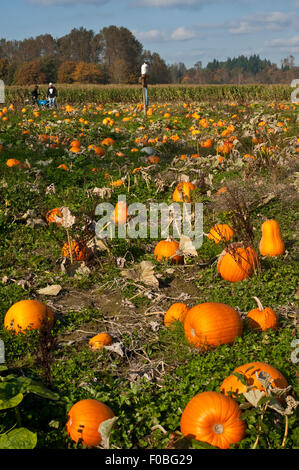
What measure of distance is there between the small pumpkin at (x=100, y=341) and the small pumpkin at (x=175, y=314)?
60 centimetres

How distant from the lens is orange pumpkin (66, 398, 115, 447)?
3.00m

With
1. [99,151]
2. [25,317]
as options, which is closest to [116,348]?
[25,317]

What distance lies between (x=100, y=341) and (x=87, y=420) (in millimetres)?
1100

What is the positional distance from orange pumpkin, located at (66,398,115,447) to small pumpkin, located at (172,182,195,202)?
4.84 meters

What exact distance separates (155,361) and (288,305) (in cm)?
152

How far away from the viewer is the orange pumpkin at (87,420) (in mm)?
2998

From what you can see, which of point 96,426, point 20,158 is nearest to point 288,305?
point 96,426

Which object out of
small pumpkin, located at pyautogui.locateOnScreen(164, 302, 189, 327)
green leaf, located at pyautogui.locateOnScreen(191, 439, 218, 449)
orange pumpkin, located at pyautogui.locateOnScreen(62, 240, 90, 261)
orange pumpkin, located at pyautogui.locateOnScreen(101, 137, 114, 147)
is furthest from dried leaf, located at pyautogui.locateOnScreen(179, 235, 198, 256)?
orange pumpkin, located at pyautogui.locateOnScreen(101, 137, 114, 147)

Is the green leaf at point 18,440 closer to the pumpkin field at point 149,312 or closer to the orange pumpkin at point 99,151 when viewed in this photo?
the pumpkin field at point 149,312

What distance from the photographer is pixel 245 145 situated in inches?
421

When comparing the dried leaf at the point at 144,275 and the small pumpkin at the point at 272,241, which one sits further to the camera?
the small pumpkin at the point at 272,241

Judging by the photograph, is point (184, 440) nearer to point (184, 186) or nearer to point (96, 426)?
point (96, 426)

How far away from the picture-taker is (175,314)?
434 cm

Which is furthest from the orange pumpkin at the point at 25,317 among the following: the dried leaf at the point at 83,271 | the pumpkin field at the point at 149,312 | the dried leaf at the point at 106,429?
the dried leaf at the point at 106,429
